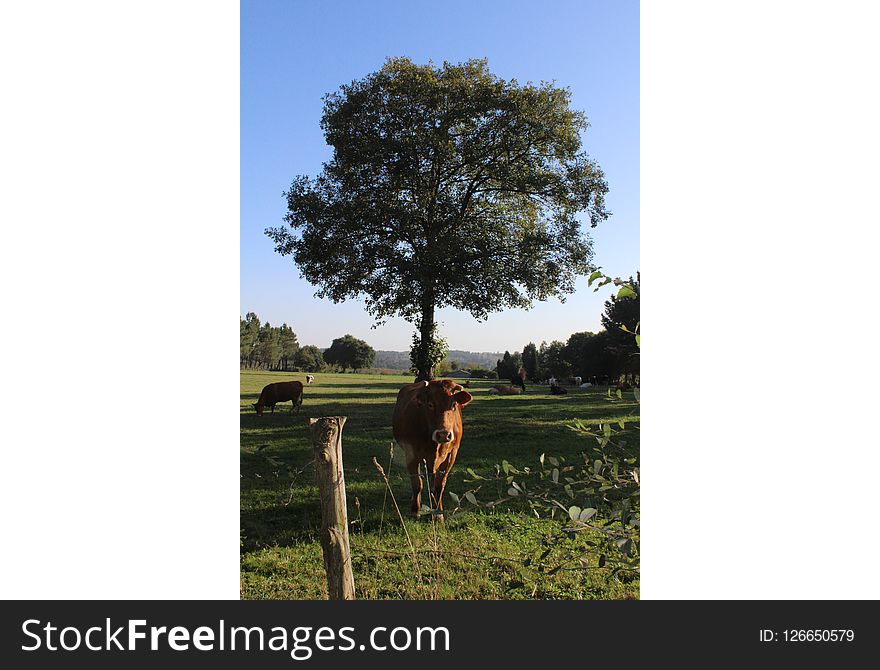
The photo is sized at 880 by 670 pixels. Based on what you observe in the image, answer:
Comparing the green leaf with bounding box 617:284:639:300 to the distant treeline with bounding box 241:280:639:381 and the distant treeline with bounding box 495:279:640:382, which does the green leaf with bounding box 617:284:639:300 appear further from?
the distant treeline with bounding box 495:279:640:382

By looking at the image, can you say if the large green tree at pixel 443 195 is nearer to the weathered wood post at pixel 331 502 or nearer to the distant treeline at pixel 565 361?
the distant treeline at pixel 565 361

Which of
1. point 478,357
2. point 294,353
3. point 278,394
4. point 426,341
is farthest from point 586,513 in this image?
point 294,353

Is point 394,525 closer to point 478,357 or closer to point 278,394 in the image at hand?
point 478,357

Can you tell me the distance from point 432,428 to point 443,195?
5.89 metres

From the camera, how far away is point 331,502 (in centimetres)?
217

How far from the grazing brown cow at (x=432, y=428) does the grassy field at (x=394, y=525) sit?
22 cm

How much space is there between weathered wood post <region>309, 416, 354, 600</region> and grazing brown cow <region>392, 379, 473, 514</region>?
207 cm

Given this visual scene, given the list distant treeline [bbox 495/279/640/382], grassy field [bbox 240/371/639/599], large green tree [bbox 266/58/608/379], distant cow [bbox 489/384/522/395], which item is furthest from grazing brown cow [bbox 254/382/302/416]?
distant treeline [bbox 495/279/640/382]

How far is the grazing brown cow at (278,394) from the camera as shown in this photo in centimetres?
1041

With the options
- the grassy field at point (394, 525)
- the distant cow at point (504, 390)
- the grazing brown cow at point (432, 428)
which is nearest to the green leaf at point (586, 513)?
the grassy field at point (394, 525)

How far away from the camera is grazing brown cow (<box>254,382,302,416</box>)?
34.1 ft
